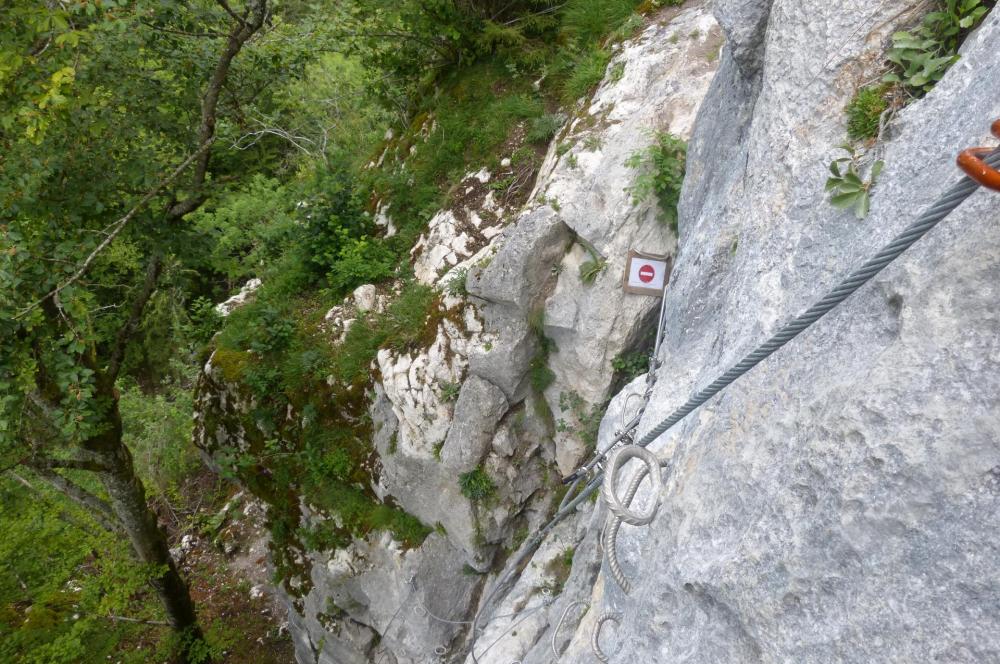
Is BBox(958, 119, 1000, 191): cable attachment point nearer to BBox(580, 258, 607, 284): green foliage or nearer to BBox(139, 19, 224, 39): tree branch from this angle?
BBox(580, 258, 607, 284): green foliage

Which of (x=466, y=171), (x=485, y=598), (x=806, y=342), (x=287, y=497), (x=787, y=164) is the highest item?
(x=787, y=164)

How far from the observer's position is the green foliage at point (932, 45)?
8.39 ft

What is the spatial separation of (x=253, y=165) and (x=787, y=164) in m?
12.7

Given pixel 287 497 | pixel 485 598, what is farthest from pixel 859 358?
pixel 287 497

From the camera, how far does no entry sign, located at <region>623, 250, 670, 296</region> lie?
5691mm

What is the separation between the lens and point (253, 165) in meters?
13.1

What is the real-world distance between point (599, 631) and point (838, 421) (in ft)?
7.29

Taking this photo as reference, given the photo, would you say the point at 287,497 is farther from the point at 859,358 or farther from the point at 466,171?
the point at 859,358

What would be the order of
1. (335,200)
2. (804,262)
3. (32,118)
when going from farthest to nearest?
(335,200)
(32,118)
(804,262)

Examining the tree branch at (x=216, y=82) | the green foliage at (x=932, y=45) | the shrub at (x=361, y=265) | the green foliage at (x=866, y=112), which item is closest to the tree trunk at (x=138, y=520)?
the tree branch at (x=216, y=82)

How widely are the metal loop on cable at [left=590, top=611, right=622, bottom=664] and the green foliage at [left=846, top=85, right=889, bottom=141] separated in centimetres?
296

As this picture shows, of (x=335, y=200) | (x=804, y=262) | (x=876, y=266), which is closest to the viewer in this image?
(x=876, y=266)

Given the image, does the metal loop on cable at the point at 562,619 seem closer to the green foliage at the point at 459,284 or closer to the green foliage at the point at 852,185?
the green foliage at the point at 852,185

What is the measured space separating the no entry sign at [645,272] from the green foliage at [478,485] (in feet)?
8.74
